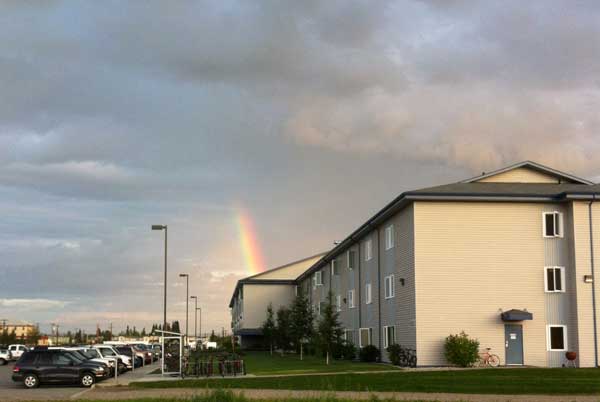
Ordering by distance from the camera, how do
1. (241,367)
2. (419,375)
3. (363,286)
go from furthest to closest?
(363,286), (241,367), (419,375)

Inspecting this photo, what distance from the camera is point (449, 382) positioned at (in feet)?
93.9

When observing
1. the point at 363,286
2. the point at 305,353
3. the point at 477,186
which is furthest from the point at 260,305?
the point at 477,186

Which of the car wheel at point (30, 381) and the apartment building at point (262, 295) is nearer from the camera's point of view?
the car wheel at point (30, 381)

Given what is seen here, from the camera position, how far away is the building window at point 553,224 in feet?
132

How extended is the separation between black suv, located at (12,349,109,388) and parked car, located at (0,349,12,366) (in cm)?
3598

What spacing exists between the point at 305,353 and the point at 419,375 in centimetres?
4609

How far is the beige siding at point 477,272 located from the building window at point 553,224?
0.34 meters

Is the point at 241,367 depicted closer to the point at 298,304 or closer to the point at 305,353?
the point at 298,304

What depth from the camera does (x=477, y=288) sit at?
131 feet

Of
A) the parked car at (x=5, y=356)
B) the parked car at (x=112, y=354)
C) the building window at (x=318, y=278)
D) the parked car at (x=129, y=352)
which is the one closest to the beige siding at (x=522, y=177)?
the parked car at (x=112, y=354)

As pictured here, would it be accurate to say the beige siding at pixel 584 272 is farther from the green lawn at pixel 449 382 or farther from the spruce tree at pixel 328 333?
the spruce tree at pixel 328 333

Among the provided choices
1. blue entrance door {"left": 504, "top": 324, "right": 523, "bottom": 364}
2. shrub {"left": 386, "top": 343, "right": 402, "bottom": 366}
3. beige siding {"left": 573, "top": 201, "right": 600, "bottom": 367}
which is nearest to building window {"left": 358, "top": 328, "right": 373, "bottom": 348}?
shrub {"left": 386, "top": 343, "right": 402, "bottom": 366}

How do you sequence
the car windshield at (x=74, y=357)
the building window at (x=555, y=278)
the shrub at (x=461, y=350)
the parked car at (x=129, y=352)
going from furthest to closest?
the parked car at (x=129, y=352)
the building window at (x=555, y=278)
the shrub at (x=461, y=350)
the car windshield at (x=74, y=357)

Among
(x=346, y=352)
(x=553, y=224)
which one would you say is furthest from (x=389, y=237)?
(x=346, y=352)
